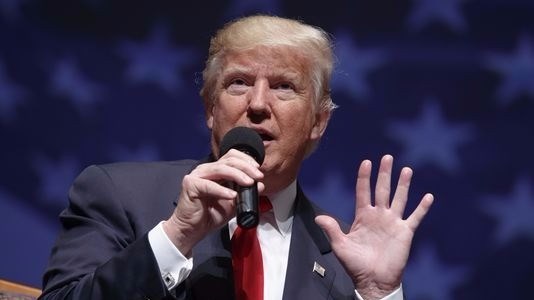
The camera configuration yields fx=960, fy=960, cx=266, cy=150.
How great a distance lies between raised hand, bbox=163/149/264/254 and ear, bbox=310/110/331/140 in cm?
56

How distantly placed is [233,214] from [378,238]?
14.6 inches

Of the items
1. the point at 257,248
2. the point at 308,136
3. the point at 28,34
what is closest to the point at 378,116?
the point at 308,136

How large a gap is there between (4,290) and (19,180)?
2.54ft

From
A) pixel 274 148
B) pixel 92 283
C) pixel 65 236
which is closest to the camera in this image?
pixel 92 283

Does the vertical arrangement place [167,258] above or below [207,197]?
below

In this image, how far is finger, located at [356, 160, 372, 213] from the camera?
188 cm

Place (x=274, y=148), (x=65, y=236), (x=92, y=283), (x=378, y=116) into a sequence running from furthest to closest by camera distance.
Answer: (x=378, y=116), (x=274, y=148), (x=65, y=236), (x=92, y=283)

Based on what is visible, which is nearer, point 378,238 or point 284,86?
point 378,238

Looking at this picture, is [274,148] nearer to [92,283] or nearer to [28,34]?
[92,283]

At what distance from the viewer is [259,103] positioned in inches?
76.9

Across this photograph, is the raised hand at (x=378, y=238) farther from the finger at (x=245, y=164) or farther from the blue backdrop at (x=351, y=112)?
the blue backdrop at (x=351, y=112)

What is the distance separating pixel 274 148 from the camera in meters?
1.99

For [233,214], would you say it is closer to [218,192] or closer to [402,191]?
[218,192]

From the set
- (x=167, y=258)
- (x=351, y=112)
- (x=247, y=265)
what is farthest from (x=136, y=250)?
(x=351, y=112)
